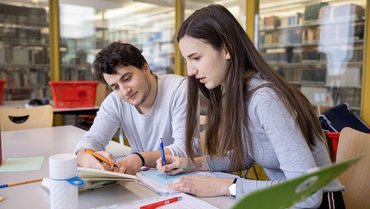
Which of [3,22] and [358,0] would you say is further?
[3,22]

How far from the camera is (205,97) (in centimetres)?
123

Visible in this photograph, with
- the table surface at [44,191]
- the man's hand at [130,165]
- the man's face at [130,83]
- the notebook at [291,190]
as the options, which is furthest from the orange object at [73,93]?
the notebook at [291,190]

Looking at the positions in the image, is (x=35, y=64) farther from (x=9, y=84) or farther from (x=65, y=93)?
(x=65, y=93)

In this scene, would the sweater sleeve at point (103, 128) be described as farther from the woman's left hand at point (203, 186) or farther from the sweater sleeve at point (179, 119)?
the woman's left hand at point (203, 186)

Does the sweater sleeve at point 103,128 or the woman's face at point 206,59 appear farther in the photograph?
the sweater sleeve at point 103,128

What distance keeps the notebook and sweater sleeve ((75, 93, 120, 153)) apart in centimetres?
123

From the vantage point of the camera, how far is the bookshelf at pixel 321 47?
10.8ft

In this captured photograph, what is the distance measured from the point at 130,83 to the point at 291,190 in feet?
4.15

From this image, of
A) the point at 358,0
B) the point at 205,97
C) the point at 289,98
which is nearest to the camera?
the point at 289,98

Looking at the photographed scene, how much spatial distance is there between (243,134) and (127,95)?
25.1 inches

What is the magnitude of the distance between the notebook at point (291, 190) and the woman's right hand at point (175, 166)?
896 millimetres

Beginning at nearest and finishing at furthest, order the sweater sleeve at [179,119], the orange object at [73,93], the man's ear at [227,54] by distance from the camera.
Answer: the man's ear at [227,54], the sweater sleeve at [179,119], the orange object at [73,93]

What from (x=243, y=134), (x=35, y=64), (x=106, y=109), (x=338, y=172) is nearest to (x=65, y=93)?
(x=35, y=64)

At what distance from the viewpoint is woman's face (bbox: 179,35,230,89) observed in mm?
1014
